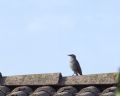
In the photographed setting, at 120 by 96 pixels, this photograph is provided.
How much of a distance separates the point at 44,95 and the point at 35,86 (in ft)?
1.74

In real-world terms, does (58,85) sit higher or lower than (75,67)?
lower

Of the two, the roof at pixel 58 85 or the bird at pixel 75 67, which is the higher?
the bird at pixel 75 67

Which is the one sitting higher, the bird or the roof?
the bird

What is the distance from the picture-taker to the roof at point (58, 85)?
12.1ft

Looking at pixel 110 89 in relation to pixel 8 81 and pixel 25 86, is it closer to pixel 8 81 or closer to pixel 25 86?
pixel 25 86

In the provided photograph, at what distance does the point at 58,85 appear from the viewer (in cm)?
410

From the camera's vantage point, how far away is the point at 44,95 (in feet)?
12.2

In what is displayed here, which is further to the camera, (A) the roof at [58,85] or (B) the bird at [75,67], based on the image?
(B) the bird at [75,67]

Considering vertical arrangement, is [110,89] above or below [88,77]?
below

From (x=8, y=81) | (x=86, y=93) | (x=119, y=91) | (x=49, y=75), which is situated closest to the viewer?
(x=119, y=91)

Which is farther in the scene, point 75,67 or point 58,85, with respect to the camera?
point 75,67

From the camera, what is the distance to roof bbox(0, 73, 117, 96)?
3697 millimetres

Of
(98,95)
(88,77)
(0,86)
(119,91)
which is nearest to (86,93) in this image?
(98,95)

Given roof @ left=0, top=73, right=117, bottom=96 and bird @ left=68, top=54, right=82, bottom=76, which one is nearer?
roof @ left=0, top=73, right=117, bottom=96
